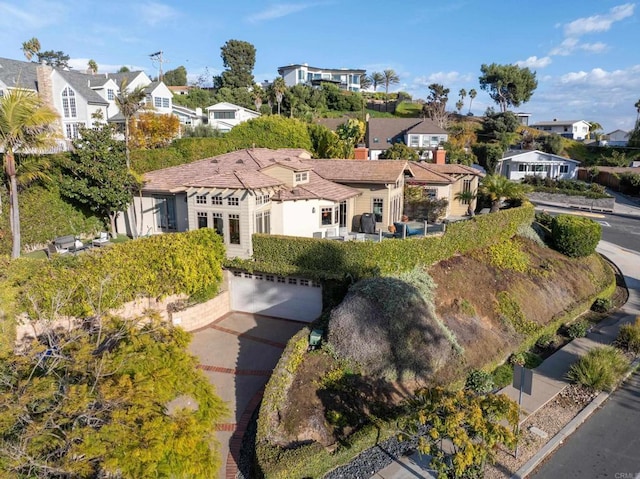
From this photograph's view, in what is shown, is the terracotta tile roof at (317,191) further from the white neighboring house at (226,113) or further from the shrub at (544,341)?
the white neighboring house at (226,113)

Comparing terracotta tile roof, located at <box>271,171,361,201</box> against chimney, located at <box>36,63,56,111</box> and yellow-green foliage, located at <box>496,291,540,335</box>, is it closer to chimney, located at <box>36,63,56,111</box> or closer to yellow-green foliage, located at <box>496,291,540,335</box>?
yellow-green foliage, located at <box>496,291,540,335</box>

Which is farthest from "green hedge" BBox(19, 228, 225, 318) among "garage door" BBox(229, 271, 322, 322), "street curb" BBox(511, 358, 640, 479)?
"street curb" BBox(511, 358, 640, 479)

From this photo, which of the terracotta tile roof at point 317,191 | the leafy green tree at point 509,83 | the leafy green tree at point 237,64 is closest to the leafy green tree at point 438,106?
the leafy green tree at point 509,83

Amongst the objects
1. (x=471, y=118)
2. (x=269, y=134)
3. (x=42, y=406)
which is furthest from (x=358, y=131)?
(x=471, y=118)

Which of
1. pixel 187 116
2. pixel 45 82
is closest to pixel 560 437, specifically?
pixel 45 82

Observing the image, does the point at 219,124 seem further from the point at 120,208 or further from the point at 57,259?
the point at 57,259
